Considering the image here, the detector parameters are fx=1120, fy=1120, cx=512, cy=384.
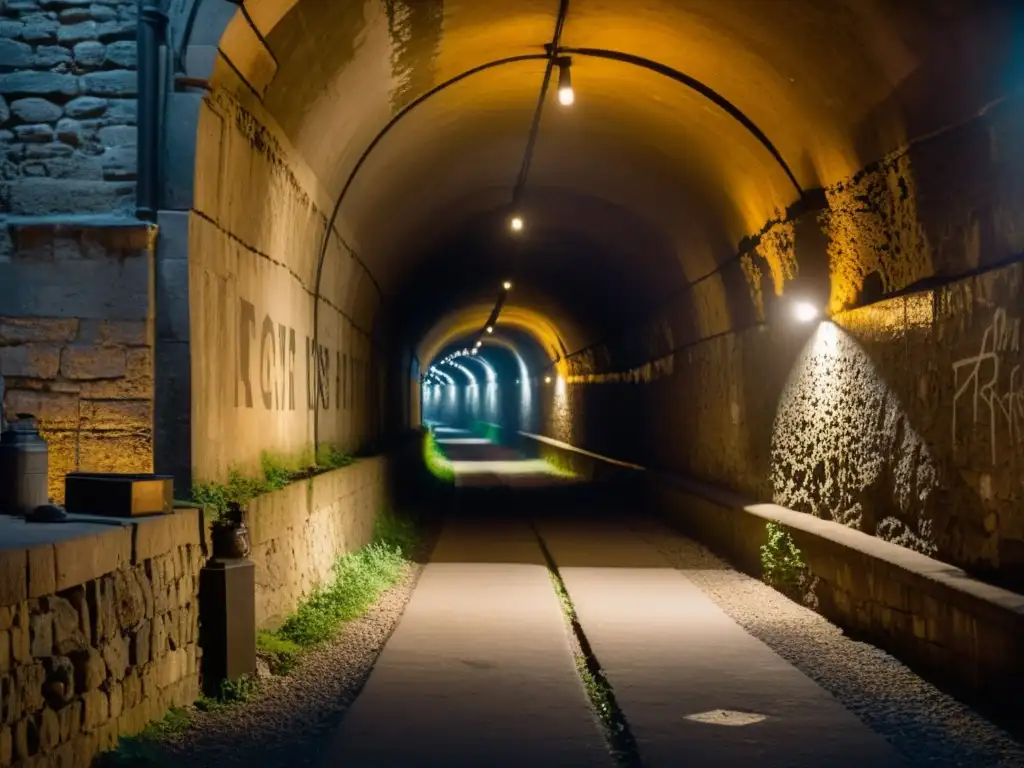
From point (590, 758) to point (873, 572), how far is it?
11.1 ft

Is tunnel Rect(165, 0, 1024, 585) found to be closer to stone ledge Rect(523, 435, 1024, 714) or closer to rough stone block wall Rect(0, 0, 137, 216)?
stone ledge Rect(523, 435, 1024, 714)

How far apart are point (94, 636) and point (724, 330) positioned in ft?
31.3

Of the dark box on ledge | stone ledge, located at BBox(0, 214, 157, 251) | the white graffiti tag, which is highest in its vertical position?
stone ledge, located at BBox(0, 214, 157, 251)

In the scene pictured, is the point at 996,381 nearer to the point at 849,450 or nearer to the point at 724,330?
the point at 849,450

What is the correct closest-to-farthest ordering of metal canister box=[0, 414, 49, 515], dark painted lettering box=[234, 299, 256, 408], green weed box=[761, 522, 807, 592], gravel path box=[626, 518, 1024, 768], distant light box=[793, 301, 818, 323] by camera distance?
gravel path box=[626, 518, 1024, 768] < metal canister box=[0, 414, 49, 515] < dark painted lettering box=[234, 299, 256, 408] < green weed box=[761, 522, 807, 592] < distant light box=[793, 301, 818, 323]

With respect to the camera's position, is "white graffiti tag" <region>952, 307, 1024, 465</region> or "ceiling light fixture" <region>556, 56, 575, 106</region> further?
"ceiling light fixture" <region>556, 56, 575, 106</region>

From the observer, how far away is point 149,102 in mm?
6559

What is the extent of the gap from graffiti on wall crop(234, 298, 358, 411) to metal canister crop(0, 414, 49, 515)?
6.22 feet

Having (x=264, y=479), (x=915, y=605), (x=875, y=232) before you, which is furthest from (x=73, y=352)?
(x=875, y=232)

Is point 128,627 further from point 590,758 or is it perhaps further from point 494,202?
point 494,202

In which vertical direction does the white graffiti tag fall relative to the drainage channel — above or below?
above

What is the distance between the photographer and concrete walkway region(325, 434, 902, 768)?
4.95 m

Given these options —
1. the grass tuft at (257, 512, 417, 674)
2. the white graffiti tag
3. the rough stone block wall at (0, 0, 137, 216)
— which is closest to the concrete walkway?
the grass tuft at (257, 512, 417, 674)

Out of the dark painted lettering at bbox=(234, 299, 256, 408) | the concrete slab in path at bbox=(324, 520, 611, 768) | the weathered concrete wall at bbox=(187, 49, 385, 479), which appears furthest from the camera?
the dark painted lettering at bbox=(234, 299, 256, 408)
